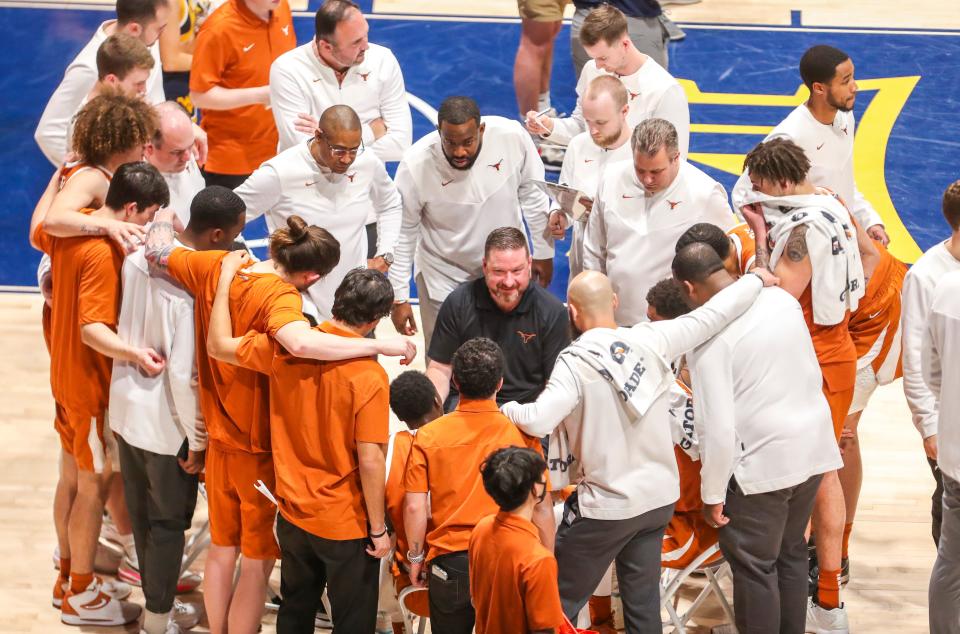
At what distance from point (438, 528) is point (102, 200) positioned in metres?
2.05

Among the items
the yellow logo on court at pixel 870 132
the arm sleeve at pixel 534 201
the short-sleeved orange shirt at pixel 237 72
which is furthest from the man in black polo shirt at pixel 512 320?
the yellow logo on court at pixel 870 132

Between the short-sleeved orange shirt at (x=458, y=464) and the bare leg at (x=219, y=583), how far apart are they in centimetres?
94

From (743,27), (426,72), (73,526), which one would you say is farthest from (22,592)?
(743,27)

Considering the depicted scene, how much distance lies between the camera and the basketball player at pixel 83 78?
693 cm

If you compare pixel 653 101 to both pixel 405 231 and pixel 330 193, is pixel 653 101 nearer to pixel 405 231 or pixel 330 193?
pixel 405 231

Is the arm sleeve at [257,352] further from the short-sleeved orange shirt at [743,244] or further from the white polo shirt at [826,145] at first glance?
the white polo shirt at [826,145]

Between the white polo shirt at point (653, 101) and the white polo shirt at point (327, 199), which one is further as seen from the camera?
the white polo shirt at point (653, 101)

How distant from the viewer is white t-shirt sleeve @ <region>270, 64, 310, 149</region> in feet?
23.2

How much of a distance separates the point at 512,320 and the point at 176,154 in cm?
167

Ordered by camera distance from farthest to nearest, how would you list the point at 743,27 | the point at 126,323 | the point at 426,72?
the point at 743,27
the point at 426,72
the point at 126,323

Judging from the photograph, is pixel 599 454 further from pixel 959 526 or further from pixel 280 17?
pixel 280 17

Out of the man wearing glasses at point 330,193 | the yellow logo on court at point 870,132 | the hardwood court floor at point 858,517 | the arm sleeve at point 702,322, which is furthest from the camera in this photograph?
the yellow logo on court at point 870,132

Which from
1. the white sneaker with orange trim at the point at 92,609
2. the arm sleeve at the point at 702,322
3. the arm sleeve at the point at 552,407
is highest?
the arm sleeve at the point at 702,322

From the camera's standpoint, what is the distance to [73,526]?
5707mm
